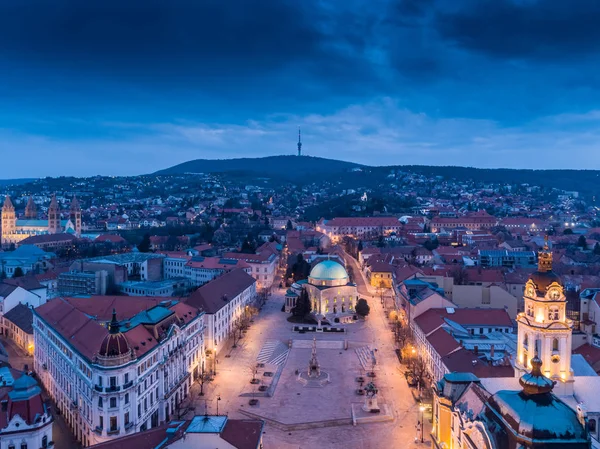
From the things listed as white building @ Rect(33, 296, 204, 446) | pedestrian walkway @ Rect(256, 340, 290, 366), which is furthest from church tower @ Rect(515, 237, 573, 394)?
pedestrian walkway @ Rect(256, 340, 290, 366)

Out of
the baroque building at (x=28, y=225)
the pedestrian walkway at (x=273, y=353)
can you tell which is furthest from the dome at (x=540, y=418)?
the baroque building at (x=28, y=225)

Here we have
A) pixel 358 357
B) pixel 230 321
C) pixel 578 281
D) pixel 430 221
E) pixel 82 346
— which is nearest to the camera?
pixel 82 346

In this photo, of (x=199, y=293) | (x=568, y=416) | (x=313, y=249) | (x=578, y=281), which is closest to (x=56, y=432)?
(x=199, y=293)

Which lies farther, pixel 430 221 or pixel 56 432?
pixel 430 221

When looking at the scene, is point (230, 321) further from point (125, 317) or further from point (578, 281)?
point (578, 281)

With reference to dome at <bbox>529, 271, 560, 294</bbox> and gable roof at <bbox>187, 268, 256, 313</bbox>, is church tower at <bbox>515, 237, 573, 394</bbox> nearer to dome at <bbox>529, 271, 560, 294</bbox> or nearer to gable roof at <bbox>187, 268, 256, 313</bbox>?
dome at <bbox>529, 271, 560, 294</bbox>

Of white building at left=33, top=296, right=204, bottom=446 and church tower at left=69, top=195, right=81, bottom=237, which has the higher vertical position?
church tower at left=69, top=195, right=81, bottom=237
